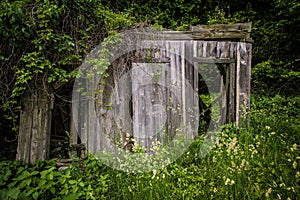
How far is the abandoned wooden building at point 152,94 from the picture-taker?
4.08 m

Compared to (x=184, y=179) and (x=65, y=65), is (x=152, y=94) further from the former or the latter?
(x=184, y=179)

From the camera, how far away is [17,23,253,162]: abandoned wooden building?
13.4ft

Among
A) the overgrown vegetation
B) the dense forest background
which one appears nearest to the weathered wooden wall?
the dense forest background

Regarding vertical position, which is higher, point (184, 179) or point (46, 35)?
point (46, 35)

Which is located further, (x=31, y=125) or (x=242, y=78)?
(x=242, y=78)

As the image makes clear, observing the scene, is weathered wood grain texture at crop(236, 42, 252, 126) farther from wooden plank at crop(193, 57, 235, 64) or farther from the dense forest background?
the dense forest background

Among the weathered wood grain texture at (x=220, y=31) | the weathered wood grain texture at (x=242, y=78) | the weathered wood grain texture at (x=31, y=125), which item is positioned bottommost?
the weathered wood grain texture at (x=31, y=125)

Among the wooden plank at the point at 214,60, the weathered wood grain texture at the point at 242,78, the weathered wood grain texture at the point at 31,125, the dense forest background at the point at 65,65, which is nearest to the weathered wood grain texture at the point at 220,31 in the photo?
the weathered wood grain texture at the point at 242,78

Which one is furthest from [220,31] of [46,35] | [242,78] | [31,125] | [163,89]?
[31,125]

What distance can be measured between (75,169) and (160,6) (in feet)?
20.6

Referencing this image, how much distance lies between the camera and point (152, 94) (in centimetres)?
445

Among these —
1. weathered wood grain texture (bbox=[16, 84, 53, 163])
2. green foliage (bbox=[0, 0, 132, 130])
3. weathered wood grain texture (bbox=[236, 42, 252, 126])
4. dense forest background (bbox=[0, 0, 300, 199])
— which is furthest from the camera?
weathered wood grain texture (bbox=[236, 42, 252, 126])

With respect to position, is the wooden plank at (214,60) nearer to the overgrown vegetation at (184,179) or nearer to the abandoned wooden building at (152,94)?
the abandoned wooden building at (152,94)

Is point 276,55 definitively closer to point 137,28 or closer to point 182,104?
point 182,104
